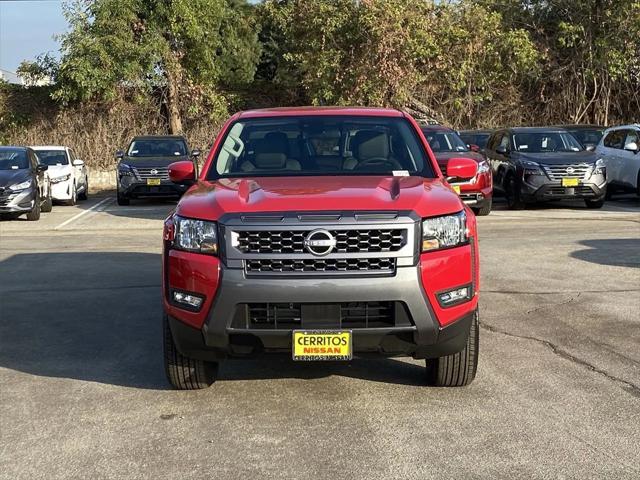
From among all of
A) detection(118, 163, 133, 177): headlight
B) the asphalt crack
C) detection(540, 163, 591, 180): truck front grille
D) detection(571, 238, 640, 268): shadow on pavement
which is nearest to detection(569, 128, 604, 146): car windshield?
detection(540, 163, 591, 180): truck front grille

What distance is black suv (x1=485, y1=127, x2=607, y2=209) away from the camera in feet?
53.4

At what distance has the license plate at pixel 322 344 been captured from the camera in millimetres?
4578

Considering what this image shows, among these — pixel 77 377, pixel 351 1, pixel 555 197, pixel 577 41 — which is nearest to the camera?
pixel 77 377

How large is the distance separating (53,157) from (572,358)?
18503 millimetres

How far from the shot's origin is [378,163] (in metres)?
5.93

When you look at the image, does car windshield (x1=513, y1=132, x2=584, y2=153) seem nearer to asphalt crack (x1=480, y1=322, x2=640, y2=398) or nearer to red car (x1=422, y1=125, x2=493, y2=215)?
red car (x1=422, y1=125, x2=493, y2=215)

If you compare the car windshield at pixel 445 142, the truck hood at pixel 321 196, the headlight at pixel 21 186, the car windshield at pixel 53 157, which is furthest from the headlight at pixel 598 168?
the car windshield at pixel 53 157

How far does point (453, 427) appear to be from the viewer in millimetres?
4574

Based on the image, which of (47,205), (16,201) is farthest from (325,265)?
(47,205)

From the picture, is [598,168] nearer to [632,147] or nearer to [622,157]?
[632,147]

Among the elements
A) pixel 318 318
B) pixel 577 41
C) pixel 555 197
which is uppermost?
pixel 577 41

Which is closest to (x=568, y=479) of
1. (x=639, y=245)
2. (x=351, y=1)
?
(x=639, y=245)

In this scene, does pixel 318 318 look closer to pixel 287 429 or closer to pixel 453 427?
pixel 287 429

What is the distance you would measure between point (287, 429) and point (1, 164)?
48.9 ft
